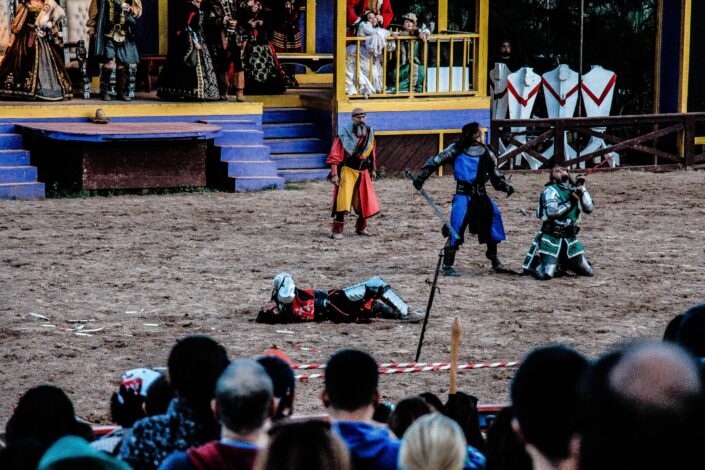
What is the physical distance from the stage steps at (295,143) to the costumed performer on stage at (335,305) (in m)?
7.48

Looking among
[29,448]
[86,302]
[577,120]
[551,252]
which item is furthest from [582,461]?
[577,120]

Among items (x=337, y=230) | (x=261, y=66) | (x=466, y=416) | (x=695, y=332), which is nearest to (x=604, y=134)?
(x=261, y=66)

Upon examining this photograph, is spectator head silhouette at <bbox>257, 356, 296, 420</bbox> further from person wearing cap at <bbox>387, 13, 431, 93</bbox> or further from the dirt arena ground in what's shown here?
person wearing cap at <bbox>387, 13, 431, 93</bbox>

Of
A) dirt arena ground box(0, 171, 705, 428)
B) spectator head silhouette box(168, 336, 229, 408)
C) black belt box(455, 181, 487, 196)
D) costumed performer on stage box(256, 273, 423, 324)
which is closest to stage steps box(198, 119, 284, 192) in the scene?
dirt arena ground box(0, 171, 705, 428)

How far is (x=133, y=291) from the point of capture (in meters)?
10.5

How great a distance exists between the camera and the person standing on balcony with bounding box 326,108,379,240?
13000mm

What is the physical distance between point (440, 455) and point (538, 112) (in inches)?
661

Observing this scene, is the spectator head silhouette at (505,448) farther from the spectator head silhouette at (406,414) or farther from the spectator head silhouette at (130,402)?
the spectator head silhouette at (130,402)

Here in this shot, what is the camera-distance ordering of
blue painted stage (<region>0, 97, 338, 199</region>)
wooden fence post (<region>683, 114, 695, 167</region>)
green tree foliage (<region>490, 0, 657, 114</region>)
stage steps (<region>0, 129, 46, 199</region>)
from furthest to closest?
green tree foliage (<region>490, 0, 657, 114</region>)
wooden fence post (<region>683, 114, 695, 167</region>)
blue painted stage (<region>0, 97, 338, 199</region>)
stage steps (<region>0, 129, 46, 199</region>)

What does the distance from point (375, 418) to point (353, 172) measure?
8.39 metres

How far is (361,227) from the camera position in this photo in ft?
43.8

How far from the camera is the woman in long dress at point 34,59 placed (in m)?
16.2

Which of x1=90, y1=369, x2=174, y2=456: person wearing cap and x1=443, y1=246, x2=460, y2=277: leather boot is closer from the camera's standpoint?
x1=90, y1=369, x2=174, y2=456: person wearing cap

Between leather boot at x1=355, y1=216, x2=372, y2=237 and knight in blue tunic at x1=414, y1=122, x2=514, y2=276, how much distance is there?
1.87 metres
